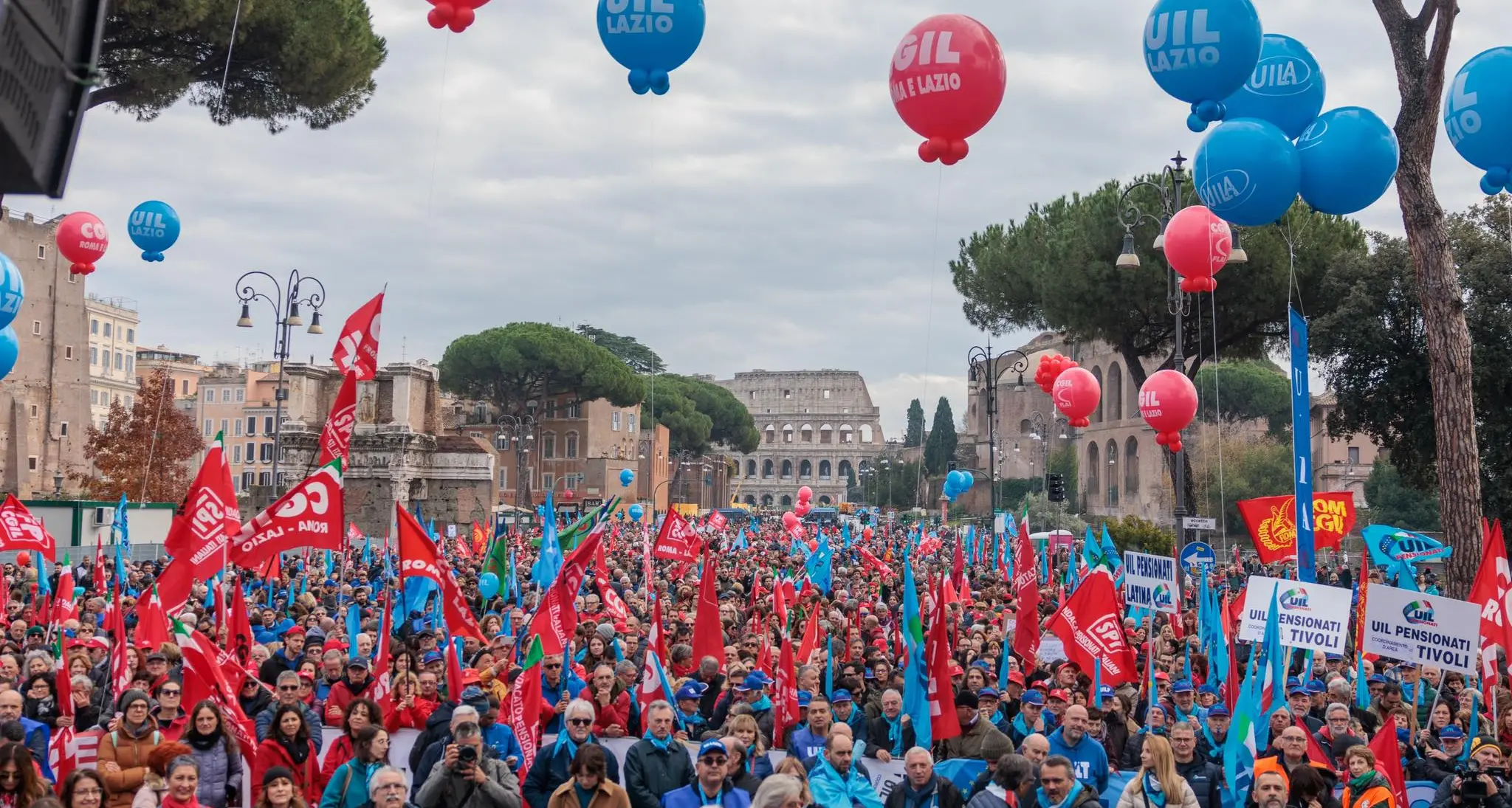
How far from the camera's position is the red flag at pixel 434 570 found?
1050 centimetres

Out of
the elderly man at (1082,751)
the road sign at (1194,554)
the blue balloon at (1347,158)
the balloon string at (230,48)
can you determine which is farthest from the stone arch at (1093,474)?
the elderly man at (1082,751)

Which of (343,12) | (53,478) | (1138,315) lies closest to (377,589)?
(343,12)

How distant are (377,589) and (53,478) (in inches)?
1968

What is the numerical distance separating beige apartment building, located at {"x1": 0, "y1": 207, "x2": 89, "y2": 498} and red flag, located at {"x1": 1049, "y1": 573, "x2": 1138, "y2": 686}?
57354 mm

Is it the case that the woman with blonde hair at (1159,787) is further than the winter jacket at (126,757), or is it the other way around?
the winter jacket at (126,757)

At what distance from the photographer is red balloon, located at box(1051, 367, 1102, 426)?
19.8 meters

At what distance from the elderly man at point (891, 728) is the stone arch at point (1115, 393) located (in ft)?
236

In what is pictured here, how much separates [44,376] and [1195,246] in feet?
197

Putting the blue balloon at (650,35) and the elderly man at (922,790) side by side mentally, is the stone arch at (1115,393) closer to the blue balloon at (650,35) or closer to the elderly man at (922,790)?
the blue balloon at (650,35)

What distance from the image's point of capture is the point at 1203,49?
953 centimetres

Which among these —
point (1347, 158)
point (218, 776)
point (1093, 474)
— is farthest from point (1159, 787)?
point (1093, 474)

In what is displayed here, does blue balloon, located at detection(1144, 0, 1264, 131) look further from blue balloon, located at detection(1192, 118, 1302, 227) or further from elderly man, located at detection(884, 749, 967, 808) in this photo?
elderly man, located at detection(884, 749, 967, 808)

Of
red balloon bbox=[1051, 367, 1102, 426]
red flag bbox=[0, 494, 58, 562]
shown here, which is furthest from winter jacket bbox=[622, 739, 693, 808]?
red balloon bbox=[1051, 367, 1102, 426]

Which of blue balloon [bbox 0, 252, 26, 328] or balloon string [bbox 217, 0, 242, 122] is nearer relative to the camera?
balloon string [bbox 217, 0, 242, 122]
